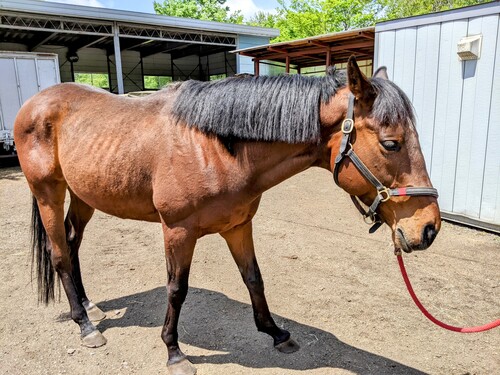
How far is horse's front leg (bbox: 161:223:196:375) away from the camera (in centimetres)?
218

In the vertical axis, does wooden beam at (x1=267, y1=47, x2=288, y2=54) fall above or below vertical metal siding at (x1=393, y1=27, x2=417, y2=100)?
above

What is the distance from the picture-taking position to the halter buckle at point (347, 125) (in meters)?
1.77

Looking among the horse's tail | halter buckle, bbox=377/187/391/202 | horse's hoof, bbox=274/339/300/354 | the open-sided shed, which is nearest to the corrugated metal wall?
horse's hoof, bbox=274/339/300/354

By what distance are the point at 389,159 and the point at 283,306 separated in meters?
1.81

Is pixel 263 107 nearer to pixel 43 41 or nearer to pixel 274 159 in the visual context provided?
pixel 274 159

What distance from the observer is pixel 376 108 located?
67.6 inches

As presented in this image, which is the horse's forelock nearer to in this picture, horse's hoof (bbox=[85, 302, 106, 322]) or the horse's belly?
the horse's belly

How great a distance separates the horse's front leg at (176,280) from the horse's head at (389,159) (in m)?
0.99

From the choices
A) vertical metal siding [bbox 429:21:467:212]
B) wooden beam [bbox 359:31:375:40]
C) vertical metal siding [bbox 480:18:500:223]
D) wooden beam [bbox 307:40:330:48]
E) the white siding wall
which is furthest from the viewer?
the white siding wall

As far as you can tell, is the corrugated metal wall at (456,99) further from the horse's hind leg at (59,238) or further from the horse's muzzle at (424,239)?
the horse's hind leg at (59,238)

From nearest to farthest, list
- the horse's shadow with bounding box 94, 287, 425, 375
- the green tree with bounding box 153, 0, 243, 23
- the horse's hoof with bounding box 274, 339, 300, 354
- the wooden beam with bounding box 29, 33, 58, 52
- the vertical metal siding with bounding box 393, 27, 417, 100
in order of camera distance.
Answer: the horse's shadow with bounding box 94, 287, 425, 375 → the horse's hoof with bounding box 274, 339, 300, 354 → the vertical metal siding with bounding box 393, 27, 417, 100 → the wooden beam with bounding box 29, 33, 58, 52 → the green tree with bounding box 153, 0, 243, 23

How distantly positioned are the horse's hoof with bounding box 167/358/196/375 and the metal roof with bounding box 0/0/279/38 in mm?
12364

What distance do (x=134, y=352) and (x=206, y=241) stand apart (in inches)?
81.3

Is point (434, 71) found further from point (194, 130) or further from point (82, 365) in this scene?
point (82, 365)
